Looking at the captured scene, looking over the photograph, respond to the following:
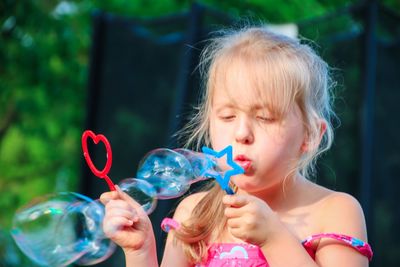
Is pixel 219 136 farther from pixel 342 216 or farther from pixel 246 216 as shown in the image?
pixel 342 216

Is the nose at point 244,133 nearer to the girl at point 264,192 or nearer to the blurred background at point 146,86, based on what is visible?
the girl at point 264,192

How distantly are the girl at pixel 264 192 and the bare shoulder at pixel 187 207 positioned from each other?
0.20ft

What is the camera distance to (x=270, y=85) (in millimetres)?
1901

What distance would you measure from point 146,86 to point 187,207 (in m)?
3.21

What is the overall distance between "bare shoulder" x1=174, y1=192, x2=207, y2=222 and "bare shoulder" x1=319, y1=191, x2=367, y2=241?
39 centimetres

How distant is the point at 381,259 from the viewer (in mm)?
4215

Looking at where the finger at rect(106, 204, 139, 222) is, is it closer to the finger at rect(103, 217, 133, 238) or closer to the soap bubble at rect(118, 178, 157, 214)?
the finger at rect(103, 217, 133, 238)

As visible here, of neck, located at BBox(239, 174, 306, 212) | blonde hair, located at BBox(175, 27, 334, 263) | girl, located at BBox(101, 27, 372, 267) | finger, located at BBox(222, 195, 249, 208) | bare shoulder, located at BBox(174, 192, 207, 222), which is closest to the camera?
finger, located at BBox(222, 195, 249, 208)

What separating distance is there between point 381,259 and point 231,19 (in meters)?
1.58

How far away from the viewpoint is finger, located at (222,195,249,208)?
5.59ft

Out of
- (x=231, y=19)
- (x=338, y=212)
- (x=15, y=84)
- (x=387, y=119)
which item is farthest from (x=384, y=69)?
(x=15, y=84)

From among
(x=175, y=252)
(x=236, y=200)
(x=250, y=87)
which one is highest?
(x=250, y=87)

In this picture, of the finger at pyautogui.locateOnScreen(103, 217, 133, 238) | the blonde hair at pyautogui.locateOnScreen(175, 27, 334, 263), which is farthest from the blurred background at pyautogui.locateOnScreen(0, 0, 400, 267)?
the finger at pyautogui.locateOnScreen(103, 217, 133, 238)

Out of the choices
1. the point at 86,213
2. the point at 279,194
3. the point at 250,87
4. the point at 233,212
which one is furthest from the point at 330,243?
the point at 86,213
